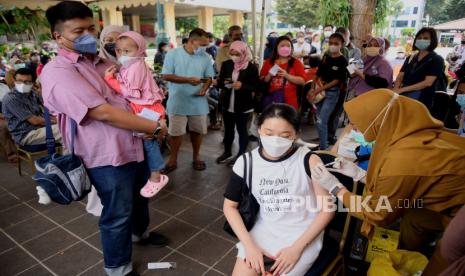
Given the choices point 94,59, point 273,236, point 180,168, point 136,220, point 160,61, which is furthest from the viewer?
point 160,61

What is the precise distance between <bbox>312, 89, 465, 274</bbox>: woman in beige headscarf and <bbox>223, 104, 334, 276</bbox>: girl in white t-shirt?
12 cm

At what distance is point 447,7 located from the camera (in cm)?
1736

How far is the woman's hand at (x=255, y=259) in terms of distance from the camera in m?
1.51

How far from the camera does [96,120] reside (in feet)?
5.40

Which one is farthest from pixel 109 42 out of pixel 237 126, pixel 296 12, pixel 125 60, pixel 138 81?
pixel 296 12

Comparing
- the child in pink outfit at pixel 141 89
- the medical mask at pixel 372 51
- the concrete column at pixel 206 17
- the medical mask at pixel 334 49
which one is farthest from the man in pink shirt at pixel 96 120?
the concrete column at pixel 206 17

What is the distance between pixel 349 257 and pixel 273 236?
0.96 meters

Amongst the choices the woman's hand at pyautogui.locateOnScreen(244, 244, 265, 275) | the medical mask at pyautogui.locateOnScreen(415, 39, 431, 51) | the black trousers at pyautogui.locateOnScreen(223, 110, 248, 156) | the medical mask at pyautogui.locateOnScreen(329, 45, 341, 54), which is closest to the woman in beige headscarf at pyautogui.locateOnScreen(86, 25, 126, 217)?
the woman's hand at pyautogui.locateOnScreen(244, 244, 265, 275)

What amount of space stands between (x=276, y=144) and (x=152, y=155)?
88 centimetres

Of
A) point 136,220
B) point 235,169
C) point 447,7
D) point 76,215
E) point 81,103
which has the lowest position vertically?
point 76,215

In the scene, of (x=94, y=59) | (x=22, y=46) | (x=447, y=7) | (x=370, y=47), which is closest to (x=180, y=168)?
(x=94, y=59)

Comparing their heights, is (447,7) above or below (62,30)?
above

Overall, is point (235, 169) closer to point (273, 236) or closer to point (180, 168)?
point (273, 236)

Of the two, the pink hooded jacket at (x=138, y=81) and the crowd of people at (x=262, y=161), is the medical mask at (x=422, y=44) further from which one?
the pink hooded jacket at (x=138, y=81)
